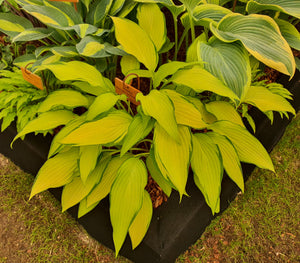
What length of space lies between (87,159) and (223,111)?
25.4 inches

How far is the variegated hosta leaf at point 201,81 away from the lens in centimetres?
104

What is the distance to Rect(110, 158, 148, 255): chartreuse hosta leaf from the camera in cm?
108

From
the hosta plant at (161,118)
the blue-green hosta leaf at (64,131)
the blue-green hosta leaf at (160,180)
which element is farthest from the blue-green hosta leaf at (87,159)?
the blue-green hosta leaf at (160,180)

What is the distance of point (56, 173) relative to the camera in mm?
1254

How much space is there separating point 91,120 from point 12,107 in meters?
0.58

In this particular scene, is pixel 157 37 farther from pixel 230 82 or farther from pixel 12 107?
pixel 12 107

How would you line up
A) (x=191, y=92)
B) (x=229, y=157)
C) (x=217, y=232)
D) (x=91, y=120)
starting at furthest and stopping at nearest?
(x=217, y=232), (x=191, y=92), (x=229, y=157), (x=91, y=120)

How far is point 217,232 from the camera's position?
1.58 metres

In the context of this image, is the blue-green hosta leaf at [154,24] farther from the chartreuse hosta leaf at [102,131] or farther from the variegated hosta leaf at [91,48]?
the chartreuse hosta leaf at [102,131]

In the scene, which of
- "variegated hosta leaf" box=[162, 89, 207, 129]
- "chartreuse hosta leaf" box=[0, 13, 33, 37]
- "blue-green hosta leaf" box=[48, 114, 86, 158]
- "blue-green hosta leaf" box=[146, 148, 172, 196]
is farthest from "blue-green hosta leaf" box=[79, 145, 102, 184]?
"chartreuse hosta leaf" box=[0, 13, 33, 37]

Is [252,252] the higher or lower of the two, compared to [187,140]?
lower

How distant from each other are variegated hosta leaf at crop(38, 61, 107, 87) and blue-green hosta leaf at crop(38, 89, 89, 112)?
0.13 m

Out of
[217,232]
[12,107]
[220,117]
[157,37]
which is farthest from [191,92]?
[12,107]

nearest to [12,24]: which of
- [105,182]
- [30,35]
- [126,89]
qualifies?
[30,35]
